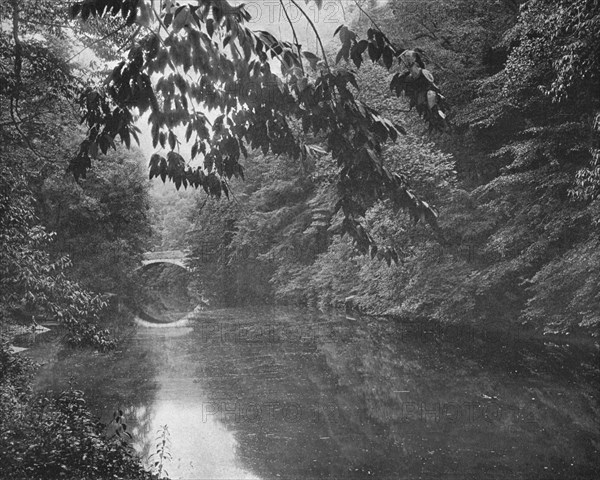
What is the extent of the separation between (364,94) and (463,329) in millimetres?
8961

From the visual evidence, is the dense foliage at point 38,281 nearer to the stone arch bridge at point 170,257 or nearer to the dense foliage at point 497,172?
the dense foliage at point 497,172

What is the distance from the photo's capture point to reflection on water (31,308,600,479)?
7.41 m

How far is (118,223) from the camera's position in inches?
1170

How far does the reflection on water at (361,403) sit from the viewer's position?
24.3 ft

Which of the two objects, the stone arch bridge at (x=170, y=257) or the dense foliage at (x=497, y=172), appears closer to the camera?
the dense foliage at (x=497, y=172)

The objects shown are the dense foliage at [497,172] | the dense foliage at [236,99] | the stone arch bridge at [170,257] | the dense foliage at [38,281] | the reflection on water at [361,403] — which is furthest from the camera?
the stone arch bridge at [170,257]

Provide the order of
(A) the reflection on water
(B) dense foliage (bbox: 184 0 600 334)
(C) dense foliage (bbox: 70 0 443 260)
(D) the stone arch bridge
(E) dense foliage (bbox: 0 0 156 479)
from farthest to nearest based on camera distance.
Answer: (D) the stone arch bridge → (B) dense foliage (bbox: 184 0 600 334) → (A) the reflection on water → (E) dense foliage (bbox: 0 0 156 479) → (C) dense foliage (bbox: 70 0 443 260)

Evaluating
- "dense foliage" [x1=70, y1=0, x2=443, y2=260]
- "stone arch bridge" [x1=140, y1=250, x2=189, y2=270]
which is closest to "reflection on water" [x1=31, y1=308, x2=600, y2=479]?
"dense foliage" [x1=70, y1=0, x2=443, y2=260]

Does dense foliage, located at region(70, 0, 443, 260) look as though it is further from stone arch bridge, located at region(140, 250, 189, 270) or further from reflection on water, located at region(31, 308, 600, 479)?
stone arch bridge, located at region(140, 250, 189, 270)

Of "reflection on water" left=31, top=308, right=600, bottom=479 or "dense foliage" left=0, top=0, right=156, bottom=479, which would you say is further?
"reflection on water" left=31, top=308, right=600, bottom=479

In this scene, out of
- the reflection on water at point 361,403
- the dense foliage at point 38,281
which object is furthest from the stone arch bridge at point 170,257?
the dense foliage at point 38,281

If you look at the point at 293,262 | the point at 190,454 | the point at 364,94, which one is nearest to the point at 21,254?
the point at 190,454

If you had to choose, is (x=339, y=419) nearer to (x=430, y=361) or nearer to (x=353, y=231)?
(x=430, y=361)

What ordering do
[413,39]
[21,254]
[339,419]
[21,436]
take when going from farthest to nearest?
[413,39]
[339,419]
[21,254]
[21,436]
